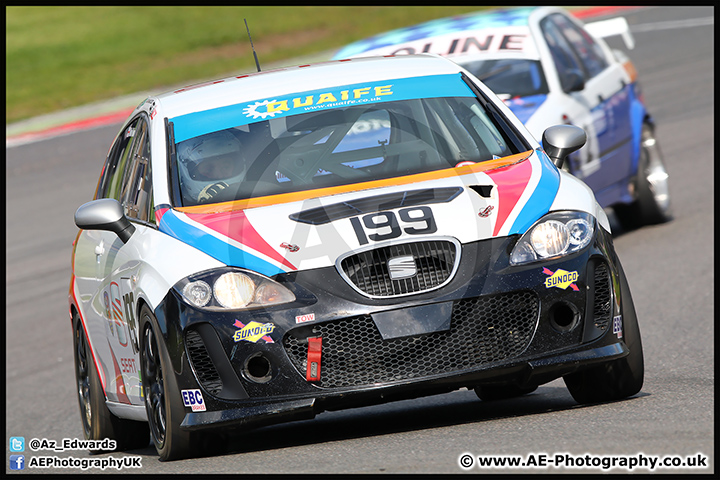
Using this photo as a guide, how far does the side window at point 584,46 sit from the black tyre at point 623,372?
216 inches

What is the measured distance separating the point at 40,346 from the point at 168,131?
471 centimetres

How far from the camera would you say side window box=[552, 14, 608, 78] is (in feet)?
36.2

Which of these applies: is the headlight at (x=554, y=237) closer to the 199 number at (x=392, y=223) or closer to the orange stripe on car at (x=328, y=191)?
the 199 number at (x=392, y=223)

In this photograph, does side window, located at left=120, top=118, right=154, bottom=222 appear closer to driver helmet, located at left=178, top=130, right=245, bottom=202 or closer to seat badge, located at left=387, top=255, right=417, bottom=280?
driver helmet, located at left=178, top=130, right=245, bottom=202

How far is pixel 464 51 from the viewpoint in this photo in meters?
10.7

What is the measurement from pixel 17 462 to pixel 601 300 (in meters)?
3.28

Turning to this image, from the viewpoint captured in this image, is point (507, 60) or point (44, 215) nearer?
point (507, 60)

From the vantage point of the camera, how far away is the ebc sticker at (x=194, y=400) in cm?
529

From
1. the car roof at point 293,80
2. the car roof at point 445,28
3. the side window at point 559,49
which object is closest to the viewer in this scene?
the car roof at point 293,80

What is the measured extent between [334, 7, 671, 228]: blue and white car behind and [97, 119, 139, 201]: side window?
132 inches

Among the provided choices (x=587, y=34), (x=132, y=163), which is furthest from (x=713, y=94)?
(x=132, y=163)

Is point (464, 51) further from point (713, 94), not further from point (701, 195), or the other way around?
point (713, 94)

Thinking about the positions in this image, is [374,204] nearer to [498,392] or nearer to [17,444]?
[498,392]

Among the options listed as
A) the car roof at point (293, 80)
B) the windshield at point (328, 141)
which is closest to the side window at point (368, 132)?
the windshield at point (328, 141)
